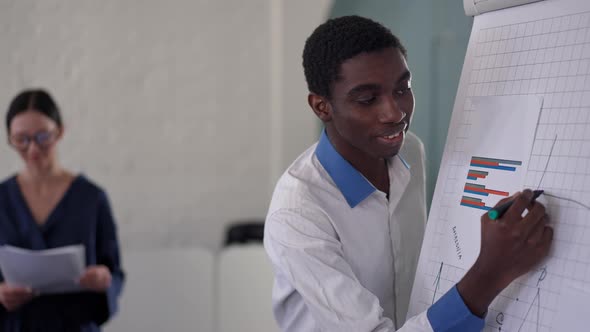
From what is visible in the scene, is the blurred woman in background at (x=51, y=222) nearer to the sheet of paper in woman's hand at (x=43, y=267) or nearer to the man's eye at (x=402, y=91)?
the sheet of paper in woman's hand at (x=43, y=267)

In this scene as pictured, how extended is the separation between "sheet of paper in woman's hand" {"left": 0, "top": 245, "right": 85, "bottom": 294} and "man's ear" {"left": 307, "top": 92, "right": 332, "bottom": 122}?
3.41 ft

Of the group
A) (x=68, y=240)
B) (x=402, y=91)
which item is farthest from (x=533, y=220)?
(x=68, y=240)

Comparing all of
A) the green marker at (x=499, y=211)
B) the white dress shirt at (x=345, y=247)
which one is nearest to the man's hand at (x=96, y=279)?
the white dress shirt at (x=345, y=247)

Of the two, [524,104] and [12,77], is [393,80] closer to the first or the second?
[524,104]

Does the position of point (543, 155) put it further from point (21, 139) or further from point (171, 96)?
point (171, 96)

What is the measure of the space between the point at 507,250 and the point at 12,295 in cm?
155

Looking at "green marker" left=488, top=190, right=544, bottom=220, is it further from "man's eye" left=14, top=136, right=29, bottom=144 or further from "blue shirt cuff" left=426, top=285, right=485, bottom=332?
"man's eye" left=14, top=136, right=29, bottom=144

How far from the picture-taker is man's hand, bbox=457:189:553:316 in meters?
0.84

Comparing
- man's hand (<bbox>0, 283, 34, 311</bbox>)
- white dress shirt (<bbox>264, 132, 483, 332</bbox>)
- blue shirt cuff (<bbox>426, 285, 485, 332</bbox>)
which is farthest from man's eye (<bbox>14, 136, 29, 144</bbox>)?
blue shirt cuff (<bbox>426, 285, 485, 332</bbox>)

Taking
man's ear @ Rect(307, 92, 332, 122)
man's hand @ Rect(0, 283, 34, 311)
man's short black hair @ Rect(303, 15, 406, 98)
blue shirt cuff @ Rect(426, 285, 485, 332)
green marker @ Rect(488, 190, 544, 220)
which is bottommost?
man's hand @ Rect(0, 283, 34, 311)

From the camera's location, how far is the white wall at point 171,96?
3.09 metres

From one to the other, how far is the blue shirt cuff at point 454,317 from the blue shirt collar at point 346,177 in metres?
0.28

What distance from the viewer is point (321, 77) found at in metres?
1.07

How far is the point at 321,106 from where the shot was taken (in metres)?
1.10
